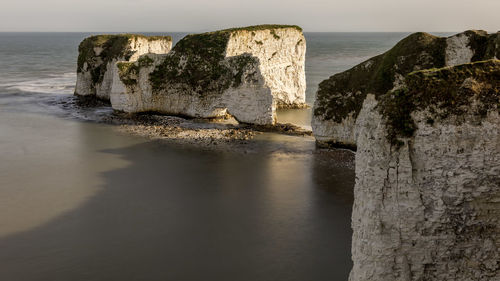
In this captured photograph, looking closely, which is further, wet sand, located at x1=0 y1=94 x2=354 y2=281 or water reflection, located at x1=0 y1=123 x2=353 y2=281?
wet sand, located at x1=0 y1=94 x2=354 y2=281

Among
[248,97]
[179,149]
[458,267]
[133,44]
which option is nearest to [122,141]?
[179,149]

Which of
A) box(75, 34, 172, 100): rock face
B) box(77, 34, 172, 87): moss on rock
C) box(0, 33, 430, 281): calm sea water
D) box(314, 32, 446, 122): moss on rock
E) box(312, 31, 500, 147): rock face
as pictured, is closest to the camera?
box(0, 33, 430, 281): calm sea water

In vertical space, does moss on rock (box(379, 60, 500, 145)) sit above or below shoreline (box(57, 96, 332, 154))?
above

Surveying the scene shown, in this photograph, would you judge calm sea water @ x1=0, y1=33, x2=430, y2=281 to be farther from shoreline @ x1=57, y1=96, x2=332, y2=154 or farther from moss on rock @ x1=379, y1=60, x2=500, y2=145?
moss on rock @ x1=379, y1=60, x2=500, y2=145

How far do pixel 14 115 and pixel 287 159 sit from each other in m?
34.2

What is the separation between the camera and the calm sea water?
63.2 ft

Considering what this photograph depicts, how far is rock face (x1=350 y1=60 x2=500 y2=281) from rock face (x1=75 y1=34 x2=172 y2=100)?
48.2 metres

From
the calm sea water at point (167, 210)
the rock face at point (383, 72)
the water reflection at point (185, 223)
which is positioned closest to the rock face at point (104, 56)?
the calm sea water at point (167, 210)

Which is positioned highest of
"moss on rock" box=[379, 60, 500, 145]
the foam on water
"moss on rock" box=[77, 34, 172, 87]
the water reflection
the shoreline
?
"moss on rock" box=[77, 34, 172, 87]

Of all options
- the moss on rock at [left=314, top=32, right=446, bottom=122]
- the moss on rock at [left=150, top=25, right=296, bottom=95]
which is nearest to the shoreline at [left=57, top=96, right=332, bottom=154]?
the moss on rock at [left=150, top=25, right=296, bottom=95]

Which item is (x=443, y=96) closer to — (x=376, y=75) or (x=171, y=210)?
(x=171, y=210)

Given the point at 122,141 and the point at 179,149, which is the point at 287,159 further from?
the point at 122,141

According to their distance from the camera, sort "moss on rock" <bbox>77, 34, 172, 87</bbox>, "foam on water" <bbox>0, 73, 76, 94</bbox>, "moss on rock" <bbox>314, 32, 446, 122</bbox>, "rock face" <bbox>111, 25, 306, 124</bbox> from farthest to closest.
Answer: "foam on water" <bbox>0, 73, 76, 94</bbox> < "moss on rock" <bbox>77, 34, 172, 87</bbox> < "rock face" <bbox>111, 25, 306, 124</bbox> < "moss on rock" <bbox>314, 32, 446, 122</bbox>

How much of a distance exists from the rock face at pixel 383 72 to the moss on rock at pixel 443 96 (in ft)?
58.9
